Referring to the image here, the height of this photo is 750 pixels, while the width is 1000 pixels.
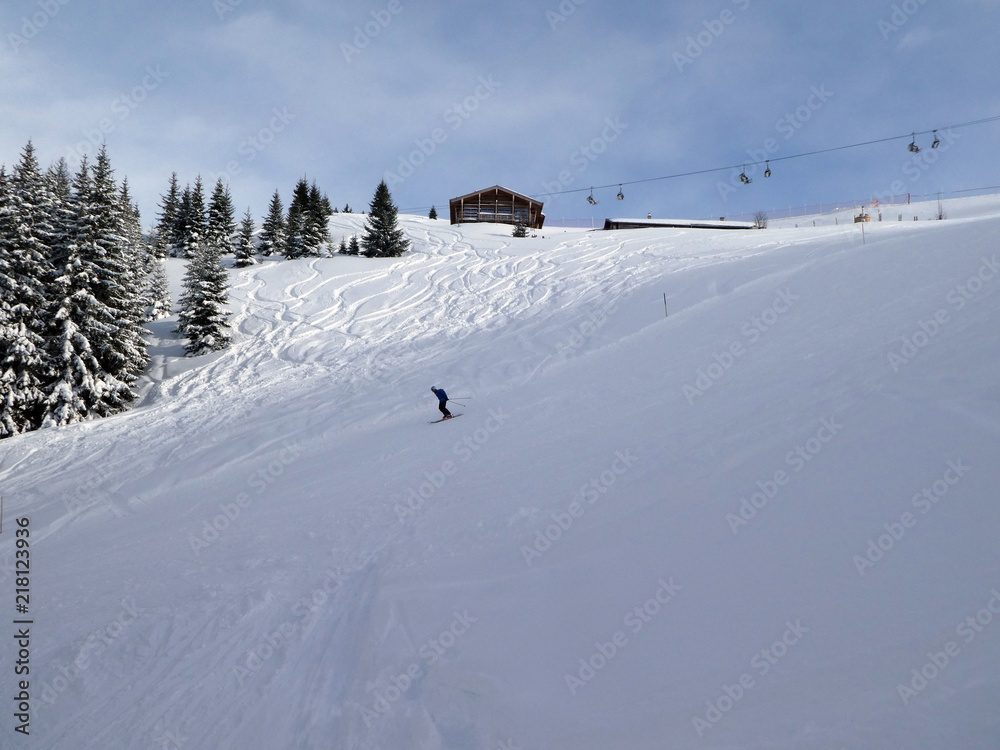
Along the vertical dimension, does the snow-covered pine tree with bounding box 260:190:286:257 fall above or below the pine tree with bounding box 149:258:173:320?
above

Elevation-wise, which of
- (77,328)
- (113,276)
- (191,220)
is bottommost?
(77,328)

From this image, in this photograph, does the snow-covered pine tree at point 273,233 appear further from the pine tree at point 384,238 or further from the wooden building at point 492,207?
the wooden building at point 492,207

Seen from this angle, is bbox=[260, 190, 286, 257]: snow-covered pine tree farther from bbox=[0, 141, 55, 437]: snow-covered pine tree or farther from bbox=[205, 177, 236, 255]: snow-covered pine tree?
bbox=[0, 141, 55, 437]: snow-covered pine tree

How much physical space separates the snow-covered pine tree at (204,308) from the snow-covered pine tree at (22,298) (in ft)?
17.8

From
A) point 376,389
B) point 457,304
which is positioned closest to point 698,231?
point 457,304

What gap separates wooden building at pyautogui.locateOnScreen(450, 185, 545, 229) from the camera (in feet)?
195

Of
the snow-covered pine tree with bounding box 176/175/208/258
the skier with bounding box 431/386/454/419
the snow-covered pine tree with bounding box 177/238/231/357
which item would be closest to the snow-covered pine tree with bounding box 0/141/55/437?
the snow-covered pine tree with bounding box 177/238/231/357

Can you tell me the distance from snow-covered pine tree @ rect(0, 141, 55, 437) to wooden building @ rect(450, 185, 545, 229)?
144 ft

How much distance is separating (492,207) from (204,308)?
141 ft

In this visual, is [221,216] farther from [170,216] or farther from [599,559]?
[599,559]

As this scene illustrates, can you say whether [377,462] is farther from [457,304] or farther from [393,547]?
[457,304]

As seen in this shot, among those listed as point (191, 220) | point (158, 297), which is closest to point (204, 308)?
point (158, 297)

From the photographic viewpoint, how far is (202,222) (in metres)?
47.6

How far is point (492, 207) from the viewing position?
6041 centimetres
